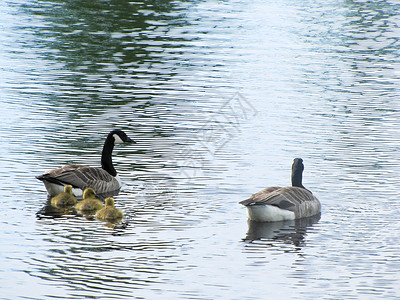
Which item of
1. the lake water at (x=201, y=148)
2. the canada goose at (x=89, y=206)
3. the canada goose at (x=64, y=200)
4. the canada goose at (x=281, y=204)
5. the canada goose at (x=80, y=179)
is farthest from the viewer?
the canada goose at (x=80, y=179)

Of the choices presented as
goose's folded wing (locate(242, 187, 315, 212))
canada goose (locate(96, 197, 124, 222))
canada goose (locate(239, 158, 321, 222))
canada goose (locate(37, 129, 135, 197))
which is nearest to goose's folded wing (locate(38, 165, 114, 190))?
canada goose (locate(37, 129, 135, 197))

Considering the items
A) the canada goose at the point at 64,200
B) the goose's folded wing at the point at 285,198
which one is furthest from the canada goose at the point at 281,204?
the canada goose at the point at 64,200

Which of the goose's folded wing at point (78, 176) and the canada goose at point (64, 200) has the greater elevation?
the goose's folded wing at point (78, 176)

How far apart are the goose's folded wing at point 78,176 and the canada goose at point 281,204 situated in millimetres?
3713

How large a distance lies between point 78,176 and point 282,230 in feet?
15.6

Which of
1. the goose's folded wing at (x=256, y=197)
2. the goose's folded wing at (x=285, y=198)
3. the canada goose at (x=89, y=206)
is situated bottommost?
the canada goose at (x=89, y=206)

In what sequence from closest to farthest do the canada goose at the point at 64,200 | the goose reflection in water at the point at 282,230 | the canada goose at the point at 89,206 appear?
the goose reflection in water at the point at 282,230
the canada goose at the point at 89,206
the canada goose at the point at 64,200

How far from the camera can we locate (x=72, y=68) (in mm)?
32688

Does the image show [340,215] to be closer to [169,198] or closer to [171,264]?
[169,198]

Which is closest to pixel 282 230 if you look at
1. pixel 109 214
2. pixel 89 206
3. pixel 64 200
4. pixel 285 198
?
pixel 285 198

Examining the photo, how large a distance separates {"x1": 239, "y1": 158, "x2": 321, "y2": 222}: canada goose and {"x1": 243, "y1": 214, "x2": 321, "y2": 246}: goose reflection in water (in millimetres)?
115

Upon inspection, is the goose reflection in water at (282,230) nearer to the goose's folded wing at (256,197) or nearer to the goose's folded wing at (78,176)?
the goose's folded wing at (256,197)

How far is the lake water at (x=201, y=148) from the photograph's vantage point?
13078mm

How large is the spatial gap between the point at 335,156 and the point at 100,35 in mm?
21088
